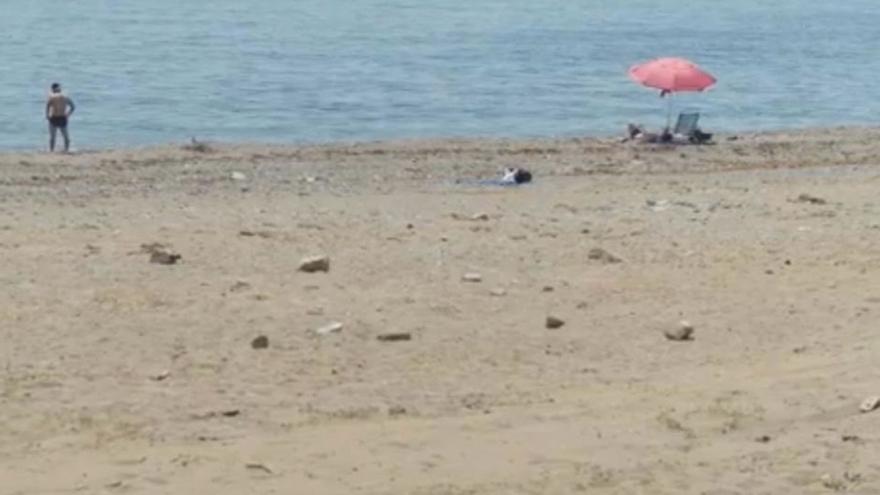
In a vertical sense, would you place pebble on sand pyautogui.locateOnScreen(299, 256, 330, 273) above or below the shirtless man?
above

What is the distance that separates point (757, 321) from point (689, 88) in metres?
15.6

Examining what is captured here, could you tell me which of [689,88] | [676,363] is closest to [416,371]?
[676,363]

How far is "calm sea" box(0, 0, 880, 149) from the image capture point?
36.3m

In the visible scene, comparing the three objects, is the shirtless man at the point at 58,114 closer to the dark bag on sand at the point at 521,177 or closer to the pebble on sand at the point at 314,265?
the dark bag on sand at the point at 521,177

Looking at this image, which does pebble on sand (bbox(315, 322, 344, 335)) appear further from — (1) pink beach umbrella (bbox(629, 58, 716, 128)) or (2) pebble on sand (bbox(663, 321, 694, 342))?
(1) pink beach umbrella (bbox(629, 58, 716, 128))

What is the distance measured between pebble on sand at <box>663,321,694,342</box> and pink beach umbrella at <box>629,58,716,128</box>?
16043 mm

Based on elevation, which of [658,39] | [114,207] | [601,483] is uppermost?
[601,483]

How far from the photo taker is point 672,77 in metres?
29.2

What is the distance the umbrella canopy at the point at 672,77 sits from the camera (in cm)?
2898

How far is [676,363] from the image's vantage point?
40.4 ft

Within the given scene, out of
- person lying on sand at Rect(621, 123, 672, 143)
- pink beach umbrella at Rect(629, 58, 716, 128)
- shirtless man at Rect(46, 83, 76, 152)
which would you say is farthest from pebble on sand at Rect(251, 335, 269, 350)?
person lying on sand at Rect(621, 123, 672, 143)

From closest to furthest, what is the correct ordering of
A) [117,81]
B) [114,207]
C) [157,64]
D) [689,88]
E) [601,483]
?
[601,483], [114,207], [689,88], [117,81], [157,64]

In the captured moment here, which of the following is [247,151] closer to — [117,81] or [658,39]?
[117,81]

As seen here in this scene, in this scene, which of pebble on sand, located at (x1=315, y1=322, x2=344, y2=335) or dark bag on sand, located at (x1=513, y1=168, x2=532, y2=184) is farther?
dark bag on sand, located at (x1=513, y1=168, x2=532, y2=184)
